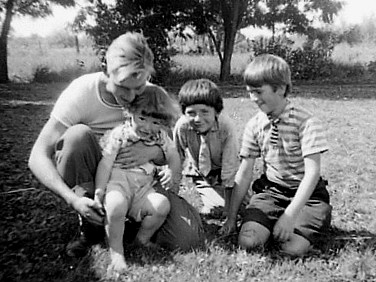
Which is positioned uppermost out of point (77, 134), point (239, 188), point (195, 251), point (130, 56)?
point (130, 56)

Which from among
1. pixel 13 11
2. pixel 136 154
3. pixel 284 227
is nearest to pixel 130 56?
pixel 136 154

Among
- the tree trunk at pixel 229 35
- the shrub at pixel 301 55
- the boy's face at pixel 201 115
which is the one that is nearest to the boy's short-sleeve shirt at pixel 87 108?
the boy's face at pixel 201 115

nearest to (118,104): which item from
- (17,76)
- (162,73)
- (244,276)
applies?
(244,276)

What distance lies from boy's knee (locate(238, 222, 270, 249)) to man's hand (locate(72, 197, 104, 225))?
1015 millimetres

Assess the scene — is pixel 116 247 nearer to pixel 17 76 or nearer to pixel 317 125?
pixel 317 125

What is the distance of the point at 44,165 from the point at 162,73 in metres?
14.3

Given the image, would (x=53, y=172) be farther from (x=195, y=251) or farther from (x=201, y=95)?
(x=201, y=95)

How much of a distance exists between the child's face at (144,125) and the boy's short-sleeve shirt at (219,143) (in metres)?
0.75

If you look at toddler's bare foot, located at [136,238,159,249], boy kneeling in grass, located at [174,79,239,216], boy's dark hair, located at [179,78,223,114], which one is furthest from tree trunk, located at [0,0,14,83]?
toddler's bare foot, located at [136,238,159,249]

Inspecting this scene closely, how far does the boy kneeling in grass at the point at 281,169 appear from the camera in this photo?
3039mm

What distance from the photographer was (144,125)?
3.00m

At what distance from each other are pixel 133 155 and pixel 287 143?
108 cm

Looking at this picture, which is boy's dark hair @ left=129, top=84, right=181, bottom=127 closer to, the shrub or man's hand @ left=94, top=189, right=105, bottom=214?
man's hand @ left=94, top=189, right=105, bottom=214

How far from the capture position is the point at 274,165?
331 centimetres
